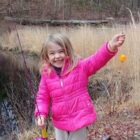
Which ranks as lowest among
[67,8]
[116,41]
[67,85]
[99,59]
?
[67,8]

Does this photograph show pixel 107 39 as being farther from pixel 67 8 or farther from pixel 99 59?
pixel 67 8

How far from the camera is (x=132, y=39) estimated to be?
6.21 meters

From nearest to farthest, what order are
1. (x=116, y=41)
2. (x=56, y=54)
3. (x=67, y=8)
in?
(x=116, y=41) < (x=56, y=54) < (x=67, y=8)

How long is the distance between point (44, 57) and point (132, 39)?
3240mm

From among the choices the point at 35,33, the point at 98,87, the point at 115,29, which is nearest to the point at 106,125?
the point at 98,87

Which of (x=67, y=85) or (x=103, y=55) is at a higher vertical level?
(x=103, y=55)

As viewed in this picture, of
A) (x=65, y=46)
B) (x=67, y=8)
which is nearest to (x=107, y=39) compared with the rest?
(x=65, y=46)

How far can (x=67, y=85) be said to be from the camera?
3053 millimetres

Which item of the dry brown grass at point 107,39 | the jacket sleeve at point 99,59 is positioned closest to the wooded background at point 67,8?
the dry brown grass at point 107,39

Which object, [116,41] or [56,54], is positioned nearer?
[116,41]

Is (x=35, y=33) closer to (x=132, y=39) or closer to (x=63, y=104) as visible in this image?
(x=132, y=39)

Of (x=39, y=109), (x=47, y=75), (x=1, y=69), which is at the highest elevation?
(x=47, y=75)

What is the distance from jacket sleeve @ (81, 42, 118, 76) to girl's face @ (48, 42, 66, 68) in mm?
146

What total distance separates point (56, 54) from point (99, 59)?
0.95 ft
